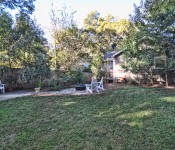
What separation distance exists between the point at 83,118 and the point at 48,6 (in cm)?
1383

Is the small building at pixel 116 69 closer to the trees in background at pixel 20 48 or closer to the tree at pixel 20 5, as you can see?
the trees in background at pixel 20 48

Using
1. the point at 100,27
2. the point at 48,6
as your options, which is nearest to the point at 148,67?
the point at 48,6

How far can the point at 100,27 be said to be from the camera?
3281 centimetres

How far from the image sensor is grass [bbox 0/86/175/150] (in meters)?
4.55

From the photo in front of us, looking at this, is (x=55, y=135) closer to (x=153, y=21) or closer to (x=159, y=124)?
(x=159, y=124)

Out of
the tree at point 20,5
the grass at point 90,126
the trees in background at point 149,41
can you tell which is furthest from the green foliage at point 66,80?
the tree at point 20,5

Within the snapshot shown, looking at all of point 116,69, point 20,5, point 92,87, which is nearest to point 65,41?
point 20,5

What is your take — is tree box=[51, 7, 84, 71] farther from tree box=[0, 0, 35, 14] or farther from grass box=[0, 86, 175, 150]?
grass box=[0, 86, 175, 150]

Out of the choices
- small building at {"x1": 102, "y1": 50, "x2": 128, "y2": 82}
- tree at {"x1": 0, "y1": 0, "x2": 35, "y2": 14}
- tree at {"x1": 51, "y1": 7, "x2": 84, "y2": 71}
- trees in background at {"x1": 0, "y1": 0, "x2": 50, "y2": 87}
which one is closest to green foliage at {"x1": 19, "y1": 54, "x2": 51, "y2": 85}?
trees in background at {"x1": 0, "y1": 0, "x2": 50, "y2": 87}

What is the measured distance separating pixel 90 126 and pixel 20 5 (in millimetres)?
11922

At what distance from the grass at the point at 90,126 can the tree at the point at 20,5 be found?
8.33 meters

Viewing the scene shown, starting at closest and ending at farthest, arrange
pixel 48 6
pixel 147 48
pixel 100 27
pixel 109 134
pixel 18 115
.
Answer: pixel 109 134 → pixel 18 115 → pixel 147 48 → pixel 48 6 → pixel 100 27

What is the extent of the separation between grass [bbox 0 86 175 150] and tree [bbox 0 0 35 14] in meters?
8.33

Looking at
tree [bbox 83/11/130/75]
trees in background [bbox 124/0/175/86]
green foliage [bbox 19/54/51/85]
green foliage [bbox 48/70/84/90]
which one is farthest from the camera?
tree [bbox 83/11/130/75]
